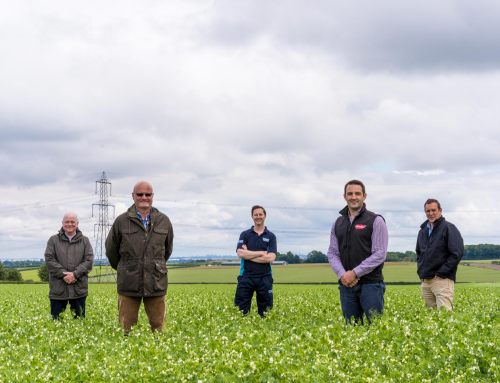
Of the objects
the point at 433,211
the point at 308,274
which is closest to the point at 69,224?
the point at 433,211

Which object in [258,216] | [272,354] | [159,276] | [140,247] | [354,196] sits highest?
[354,196]

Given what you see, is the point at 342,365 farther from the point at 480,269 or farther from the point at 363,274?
the point at 480,269

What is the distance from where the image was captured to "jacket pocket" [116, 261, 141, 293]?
1020 cm

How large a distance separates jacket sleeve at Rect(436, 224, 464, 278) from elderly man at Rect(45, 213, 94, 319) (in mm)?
7911

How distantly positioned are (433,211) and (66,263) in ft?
27.3

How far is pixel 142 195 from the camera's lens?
10023 millimetres

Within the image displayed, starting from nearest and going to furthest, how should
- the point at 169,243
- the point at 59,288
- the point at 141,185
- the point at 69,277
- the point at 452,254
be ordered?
the point at 141,185 < the point at 169,243 < the point at 452,254 < the point at 69,277 < the point at 59,288

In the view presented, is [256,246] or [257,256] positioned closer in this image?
[257,256]

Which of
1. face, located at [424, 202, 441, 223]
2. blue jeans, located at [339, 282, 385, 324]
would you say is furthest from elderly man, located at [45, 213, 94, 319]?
face, located at [424, 202, 441, 223]

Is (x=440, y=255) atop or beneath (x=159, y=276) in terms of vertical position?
atop

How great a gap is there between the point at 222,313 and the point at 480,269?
62268mm

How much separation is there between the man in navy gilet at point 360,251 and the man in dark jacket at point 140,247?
306cm

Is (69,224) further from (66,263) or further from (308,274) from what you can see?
(308,274)

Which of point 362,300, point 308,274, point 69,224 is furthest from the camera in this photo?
point 308,274
